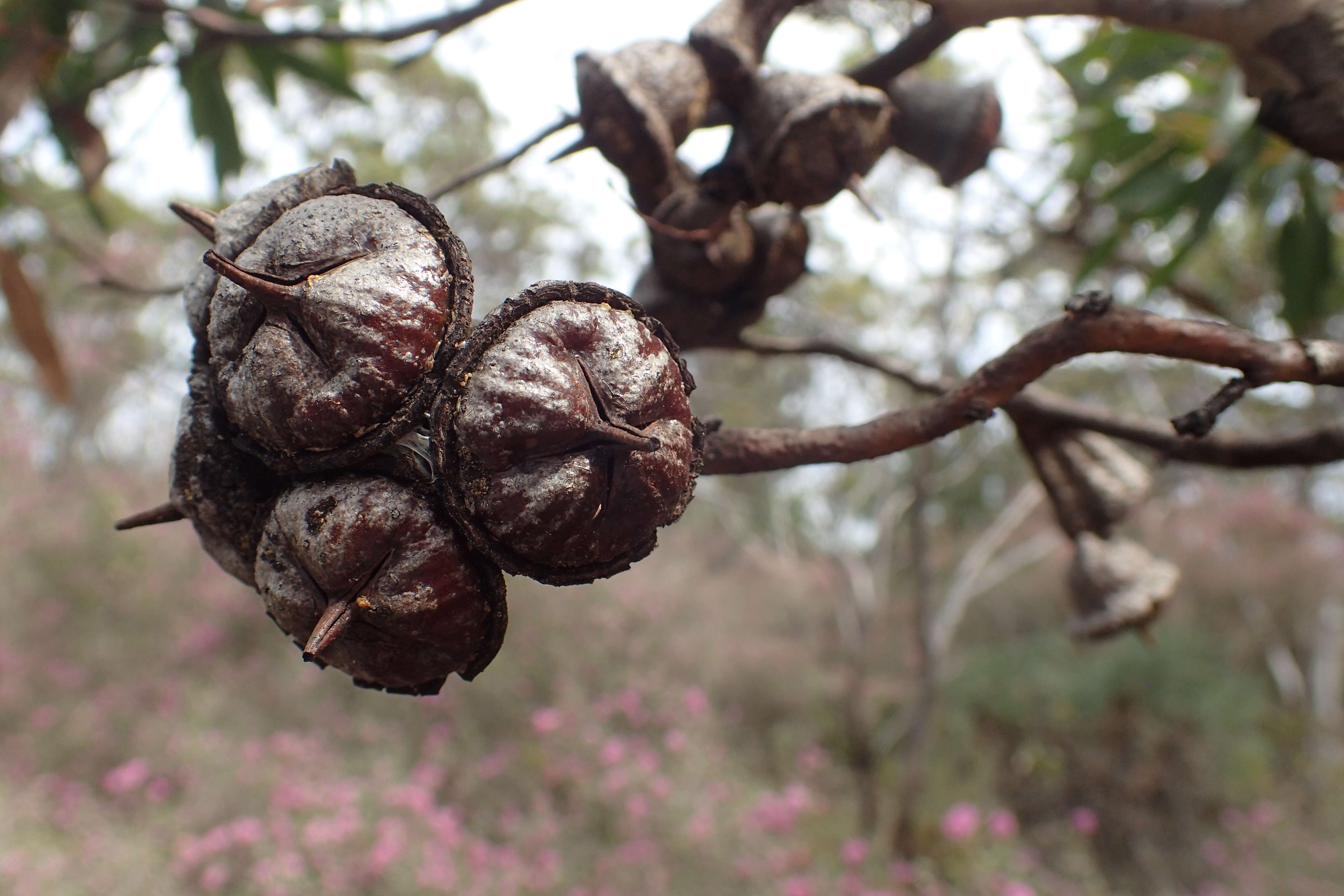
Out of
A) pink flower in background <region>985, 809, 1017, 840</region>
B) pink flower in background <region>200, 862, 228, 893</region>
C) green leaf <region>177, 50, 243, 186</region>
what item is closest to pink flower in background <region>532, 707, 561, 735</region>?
pink flower in background <region>200, 862, 228, 893</region>

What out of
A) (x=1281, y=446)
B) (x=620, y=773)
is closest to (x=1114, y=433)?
(x=1281, y=446)

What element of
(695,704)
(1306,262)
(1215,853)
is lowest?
(1215,853)

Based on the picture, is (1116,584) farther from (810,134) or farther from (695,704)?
(695,704)

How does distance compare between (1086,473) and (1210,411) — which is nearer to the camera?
(1210,411)

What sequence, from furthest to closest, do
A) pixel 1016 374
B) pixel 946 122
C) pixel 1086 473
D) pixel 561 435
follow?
pixel 1086 473
pixel 946 122
pixel 1016 374
pixel 561 435

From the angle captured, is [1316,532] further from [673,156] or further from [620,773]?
[673,156]

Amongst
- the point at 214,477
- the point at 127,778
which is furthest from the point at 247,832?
the point at 214,477

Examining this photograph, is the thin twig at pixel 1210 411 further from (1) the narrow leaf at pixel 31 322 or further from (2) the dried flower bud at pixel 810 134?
(1) the narrow leaf at pixel 31 322

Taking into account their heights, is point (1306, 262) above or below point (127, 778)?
above

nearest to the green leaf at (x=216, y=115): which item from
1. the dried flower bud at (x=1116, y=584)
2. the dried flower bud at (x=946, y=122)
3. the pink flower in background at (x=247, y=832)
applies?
A: the dried flower bud at (x=946, y=122)
